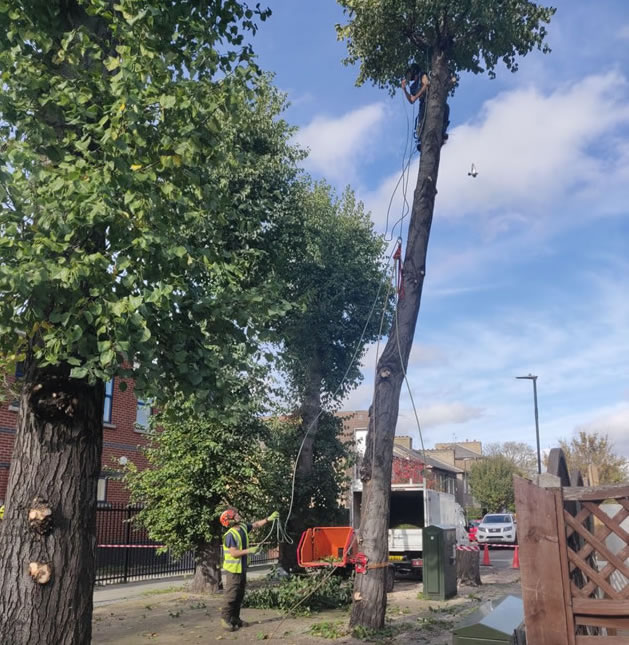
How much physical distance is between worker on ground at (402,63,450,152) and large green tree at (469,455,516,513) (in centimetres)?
5517

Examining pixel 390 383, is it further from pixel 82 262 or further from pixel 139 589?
pixel 139 589

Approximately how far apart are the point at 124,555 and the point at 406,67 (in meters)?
14.6

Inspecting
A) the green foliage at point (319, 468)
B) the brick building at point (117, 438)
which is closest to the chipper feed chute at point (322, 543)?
the green foliage at point (319, 468)

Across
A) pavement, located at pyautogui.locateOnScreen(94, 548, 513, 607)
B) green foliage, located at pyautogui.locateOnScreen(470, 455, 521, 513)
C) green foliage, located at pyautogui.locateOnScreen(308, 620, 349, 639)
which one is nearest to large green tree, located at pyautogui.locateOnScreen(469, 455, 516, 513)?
green foliage, located at pyautogui.locateOnScreen(470, 455, 521, 513)

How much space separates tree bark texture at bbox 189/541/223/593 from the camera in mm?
14625

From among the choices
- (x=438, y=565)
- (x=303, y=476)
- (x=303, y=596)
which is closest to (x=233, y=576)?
(x=303, y=596)

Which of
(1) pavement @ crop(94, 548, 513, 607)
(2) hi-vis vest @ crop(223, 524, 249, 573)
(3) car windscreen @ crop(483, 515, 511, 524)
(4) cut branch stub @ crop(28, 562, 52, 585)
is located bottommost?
(1) pavement @ crop(94, 548, 513, 607)

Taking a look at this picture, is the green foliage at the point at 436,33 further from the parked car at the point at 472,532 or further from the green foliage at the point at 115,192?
the parked car at the point at 472,532

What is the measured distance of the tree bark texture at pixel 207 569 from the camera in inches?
576

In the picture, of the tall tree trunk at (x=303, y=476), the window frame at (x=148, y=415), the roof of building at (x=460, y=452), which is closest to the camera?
the window frame at (x=148, y=415)

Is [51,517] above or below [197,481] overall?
below

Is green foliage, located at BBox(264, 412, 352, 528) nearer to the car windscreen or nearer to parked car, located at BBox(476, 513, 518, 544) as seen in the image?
parked car, located at BBox(476, 513, 518, 544)

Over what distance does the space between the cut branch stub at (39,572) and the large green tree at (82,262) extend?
11 millimetres

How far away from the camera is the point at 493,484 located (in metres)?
63.2
